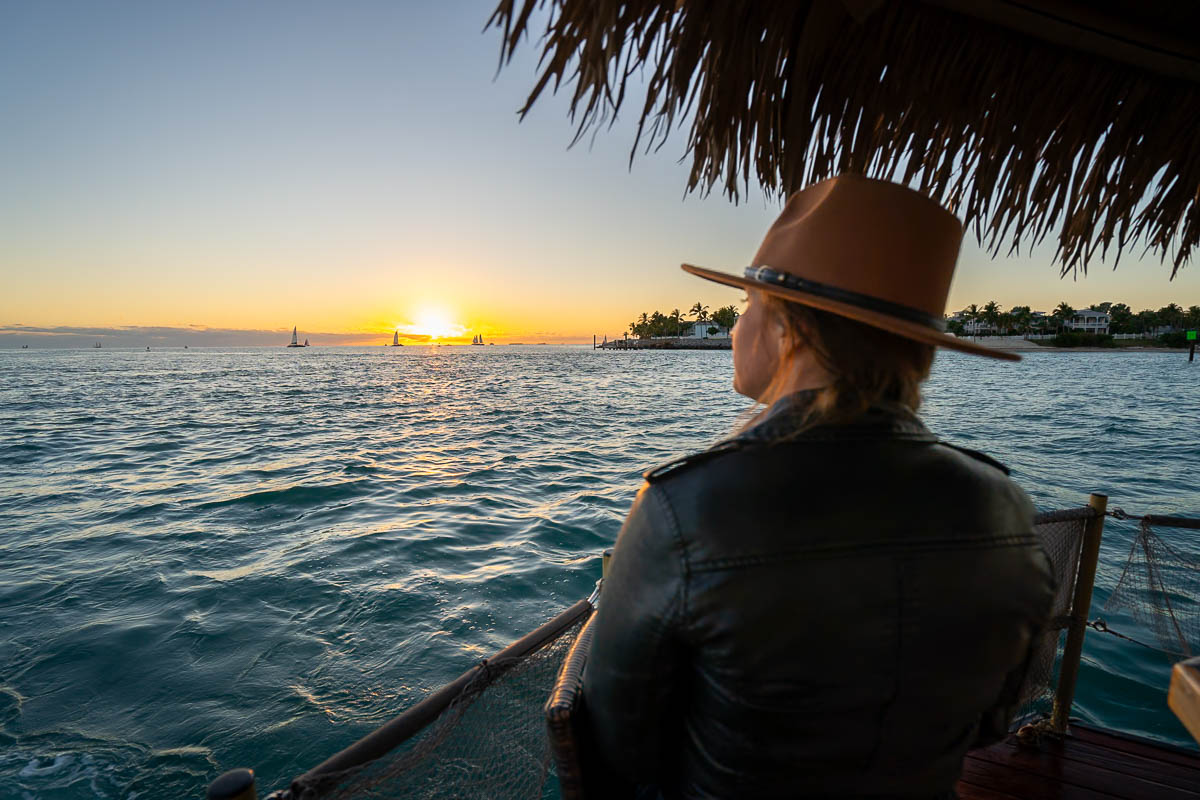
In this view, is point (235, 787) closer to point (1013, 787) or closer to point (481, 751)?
point (481, 751)

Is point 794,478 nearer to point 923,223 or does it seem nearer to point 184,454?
point 923,223

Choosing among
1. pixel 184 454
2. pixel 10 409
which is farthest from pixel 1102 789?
pixel 10 409

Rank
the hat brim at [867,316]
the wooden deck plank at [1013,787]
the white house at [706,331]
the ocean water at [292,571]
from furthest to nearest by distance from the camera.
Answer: the white house at [706,331], the ocean water at [292,571], the wooden deck plank at [1013,787], the hat brim at [867,316]

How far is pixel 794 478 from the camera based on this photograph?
906mm

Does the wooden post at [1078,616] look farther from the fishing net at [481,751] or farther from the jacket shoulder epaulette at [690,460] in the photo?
the jacket shoulder epaulette at [690,460]

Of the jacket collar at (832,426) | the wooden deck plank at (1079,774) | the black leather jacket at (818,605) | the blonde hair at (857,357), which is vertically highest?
the blonde hair at (857,357)

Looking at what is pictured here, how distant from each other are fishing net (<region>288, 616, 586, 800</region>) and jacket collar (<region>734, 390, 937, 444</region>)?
51.3 inches

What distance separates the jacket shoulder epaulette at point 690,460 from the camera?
95 centimetres

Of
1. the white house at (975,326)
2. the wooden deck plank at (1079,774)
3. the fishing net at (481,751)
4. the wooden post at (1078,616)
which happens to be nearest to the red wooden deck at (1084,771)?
the wooden deck plank at (1079,774)

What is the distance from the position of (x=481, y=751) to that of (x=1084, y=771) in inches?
115

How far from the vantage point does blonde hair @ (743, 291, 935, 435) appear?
3.43 ft

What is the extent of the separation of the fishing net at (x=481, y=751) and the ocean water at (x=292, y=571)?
49.5 inches

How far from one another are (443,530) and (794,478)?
8.42m

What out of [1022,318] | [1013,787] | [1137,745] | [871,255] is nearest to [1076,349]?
[1022,318]
